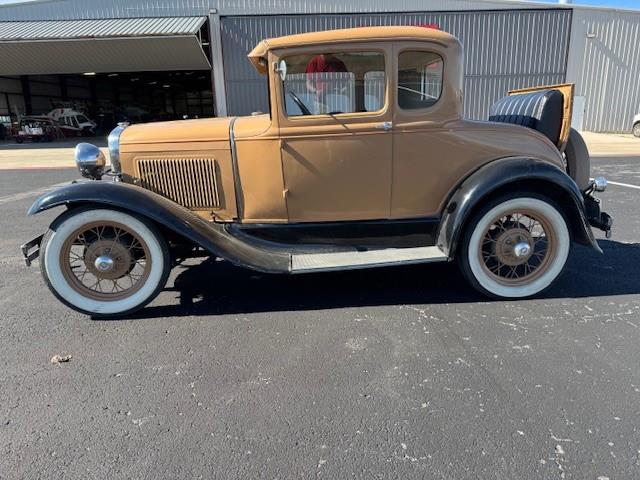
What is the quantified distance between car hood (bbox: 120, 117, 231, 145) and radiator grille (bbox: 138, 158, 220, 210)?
150 millimetres

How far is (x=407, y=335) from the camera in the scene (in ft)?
9.70

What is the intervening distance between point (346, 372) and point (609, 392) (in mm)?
1366

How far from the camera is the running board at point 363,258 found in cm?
320

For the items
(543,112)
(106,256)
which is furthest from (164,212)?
(543,112)

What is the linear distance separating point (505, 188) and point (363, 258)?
1.19m

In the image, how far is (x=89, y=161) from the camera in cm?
366

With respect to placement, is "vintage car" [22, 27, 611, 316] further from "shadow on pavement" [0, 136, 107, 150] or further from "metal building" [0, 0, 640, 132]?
"shadow on pavement" [0, 136, 107, 150]

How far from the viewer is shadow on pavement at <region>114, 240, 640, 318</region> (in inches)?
136

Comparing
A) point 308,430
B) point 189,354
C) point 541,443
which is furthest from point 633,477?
point 189,354

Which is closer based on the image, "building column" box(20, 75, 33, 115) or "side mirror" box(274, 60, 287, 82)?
"side mirror" box(274, 60, 287, 82)

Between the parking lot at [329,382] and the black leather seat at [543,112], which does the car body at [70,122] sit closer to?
the parking lot at [329,382]

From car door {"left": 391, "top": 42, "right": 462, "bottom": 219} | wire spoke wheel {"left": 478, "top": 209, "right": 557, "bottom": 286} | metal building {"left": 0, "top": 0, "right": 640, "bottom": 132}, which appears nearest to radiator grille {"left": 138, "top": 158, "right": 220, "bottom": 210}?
car door {"left": 391, "top": 42, "right": 462, "bottom": 219}

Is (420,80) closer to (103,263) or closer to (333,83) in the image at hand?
(333,83)

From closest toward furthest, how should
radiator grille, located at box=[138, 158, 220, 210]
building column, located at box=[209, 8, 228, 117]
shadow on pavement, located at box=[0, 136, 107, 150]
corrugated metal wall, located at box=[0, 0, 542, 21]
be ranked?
radiator grille, located at box=[138, 158, 220, 210] → building column, located at box=[209, 8, 228, 117] → corrugated metal wall, located at box=[0, 0, 542, 21] → shadow on pavement, located at box=[0, 136, 107, 150]
